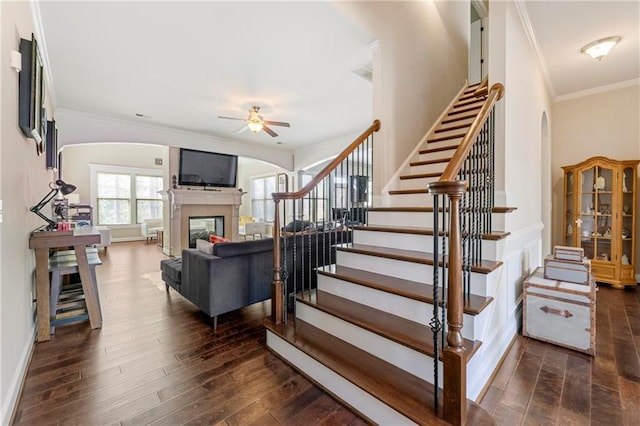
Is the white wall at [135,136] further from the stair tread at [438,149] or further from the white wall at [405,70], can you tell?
the stair tread at [438,149]

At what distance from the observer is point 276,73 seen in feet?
12.3

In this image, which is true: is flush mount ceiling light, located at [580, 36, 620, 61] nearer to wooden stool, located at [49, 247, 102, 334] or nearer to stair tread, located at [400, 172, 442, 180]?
stair tread, located at [400, 172, 442, 180]

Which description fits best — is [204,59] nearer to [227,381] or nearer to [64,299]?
[64,299]

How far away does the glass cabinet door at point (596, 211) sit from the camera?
3906 millimetres

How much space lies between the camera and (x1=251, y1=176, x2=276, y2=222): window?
11038 millimetres

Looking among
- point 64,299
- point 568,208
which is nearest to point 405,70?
point 568,208

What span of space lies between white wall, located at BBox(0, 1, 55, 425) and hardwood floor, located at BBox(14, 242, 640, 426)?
209 millimetres

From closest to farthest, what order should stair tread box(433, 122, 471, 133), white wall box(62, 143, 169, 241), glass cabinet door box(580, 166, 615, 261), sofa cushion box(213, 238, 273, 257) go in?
sofa cushion box(213, 238, 273, 257), stair tread box(433, 122, 471, 133), glass cabinet door box(580, 166, 615, 261), white wall box(62, 143, 169, 241)

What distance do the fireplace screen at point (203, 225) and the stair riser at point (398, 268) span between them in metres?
5.13

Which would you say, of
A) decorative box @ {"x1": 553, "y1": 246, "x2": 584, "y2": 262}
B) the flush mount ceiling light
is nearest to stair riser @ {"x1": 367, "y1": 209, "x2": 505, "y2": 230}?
decorative box @ {"x1": 553, "y1": 246, "x2": 584, "y2": 262}

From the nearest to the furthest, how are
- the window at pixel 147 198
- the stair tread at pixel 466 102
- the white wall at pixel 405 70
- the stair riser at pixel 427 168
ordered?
1. the white wall at pixel 405 70
2. the stair riser at pixel 427 168
3. the stair tread at pixel 466 102
4. the window at pixel 147 198

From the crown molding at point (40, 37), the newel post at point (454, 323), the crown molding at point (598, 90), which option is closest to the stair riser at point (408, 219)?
the newel post at point (454, 323)

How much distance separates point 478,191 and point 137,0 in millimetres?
3237

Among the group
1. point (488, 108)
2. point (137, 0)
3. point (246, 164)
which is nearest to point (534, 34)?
point (488, 108)
